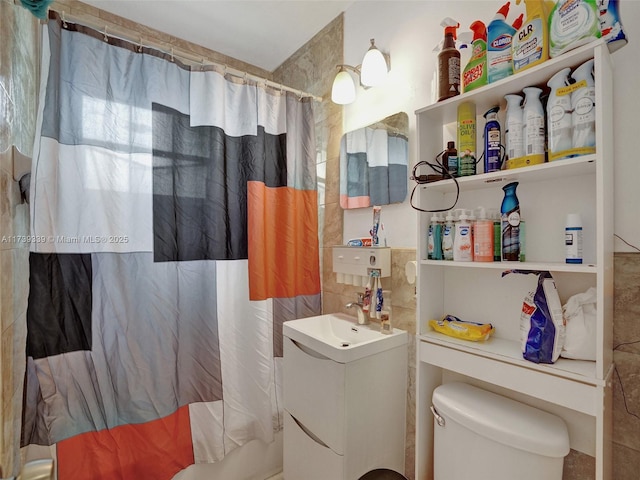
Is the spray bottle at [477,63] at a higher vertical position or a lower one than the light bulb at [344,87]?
lower

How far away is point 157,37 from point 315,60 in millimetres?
984

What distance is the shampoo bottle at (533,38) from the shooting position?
85 cm

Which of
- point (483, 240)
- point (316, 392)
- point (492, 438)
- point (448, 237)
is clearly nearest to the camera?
point (492, 438)

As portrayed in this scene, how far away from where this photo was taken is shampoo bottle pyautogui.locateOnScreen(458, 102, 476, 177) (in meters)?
1.05

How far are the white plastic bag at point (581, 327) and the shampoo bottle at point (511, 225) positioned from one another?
19cm

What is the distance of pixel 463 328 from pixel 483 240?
314 mm

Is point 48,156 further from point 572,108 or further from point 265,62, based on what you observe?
point 572,108

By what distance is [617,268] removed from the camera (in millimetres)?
847

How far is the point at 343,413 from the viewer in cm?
116

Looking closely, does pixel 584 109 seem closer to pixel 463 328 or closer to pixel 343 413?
pixel 463 328

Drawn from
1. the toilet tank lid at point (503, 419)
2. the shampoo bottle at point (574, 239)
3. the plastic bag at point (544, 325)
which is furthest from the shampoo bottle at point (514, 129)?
the toilet tank lid at point (503, 419)

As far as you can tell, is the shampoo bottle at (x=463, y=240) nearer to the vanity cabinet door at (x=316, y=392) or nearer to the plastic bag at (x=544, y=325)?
the plastic bag at (x=544, y=325)

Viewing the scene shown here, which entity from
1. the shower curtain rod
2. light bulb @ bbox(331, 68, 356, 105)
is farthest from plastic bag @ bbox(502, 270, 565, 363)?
the shower curtain rod

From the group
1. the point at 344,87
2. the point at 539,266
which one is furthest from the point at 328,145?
the point at 539,266
